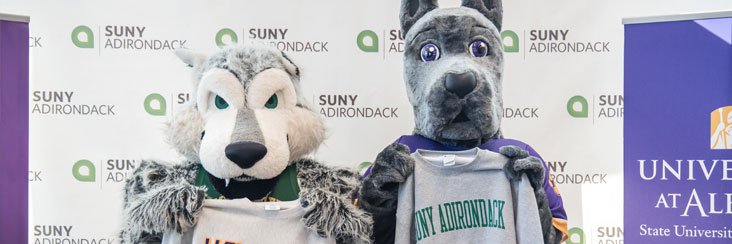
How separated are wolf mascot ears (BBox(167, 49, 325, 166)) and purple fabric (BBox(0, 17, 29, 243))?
0.98 meters

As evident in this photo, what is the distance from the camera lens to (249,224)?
1.41 metres

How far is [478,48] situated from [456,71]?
17cm

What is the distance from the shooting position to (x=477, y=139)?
5.52 feet

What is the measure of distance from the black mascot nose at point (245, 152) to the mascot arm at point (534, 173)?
672 millimetres

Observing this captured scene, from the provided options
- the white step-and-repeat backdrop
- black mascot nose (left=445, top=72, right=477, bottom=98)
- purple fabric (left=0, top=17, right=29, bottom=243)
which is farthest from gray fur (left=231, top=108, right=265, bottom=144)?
purple fabric (left=0, top=17, right=29, bottom=243)

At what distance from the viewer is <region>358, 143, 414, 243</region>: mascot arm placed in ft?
5.07

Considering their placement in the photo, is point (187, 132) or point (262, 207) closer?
point (262, 207)

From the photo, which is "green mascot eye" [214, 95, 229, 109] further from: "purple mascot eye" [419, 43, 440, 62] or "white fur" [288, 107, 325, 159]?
"purple mascot eye" [419, 43, 440, 62]

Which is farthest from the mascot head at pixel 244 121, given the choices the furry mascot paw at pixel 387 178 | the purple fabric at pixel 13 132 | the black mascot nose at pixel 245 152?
the purple fabric at pixel 13 132

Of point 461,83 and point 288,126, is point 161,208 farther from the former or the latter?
point 461,83

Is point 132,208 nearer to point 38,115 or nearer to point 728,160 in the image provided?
point 38,115

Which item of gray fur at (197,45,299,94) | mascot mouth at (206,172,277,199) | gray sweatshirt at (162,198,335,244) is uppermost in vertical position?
gray fur at (197,45,299,94)

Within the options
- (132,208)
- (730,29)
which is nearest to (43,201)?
(132,208)

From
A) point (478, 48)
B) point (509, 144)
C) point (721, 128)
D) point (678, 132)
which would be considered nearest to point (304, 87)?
point (478, 48)
